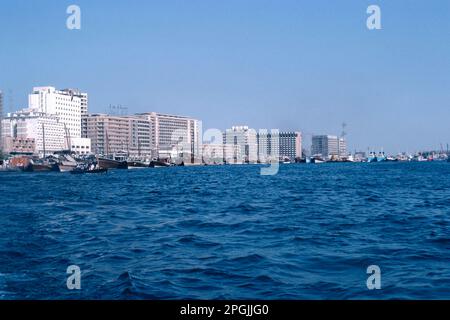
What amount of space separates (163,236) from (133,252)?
7.84 feet

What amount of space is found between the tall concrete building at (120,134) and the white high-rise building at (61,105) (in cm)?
758

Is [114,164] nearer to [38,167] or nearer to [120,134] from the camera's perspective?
[38,167]

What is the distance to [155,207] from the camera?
21391 millimetres

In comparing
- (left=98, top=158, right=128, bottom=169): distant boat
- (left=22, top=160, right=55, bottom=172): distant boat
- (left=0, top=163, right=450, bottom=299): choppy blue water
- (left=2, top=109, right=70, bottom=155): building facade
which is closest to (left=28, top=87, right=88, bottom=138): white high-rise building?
(left=2, top=109, right=70, bottom=155): building facade

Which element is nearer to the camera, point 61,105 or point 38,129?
point 38,129

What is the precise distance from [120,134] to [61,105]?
26826 millimetres

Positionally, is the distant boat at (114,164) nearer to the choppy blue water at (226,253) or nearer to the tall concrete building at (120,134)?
the tall concrete building at (120,134)

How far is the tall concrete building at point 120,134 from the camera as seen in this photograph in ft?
557

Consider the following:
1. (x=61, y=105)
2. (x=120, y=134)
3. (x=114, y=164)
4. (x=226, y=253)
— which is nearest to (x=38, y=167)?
(x=114, y=164)

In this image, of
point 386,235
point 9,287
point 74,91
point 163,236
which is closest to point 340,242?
point 386,235

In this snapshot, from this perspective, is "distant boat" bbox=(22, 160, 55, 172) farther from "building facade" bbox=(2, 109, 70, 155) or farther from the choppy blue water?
the choppy blue water

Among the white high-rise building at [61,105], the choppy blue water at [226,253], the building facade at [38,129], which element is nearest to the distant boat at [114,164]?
the building facade at [38,129]

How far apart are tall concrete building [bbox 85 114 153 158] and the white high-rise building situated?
7.58m

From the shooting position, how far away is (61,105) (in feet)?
517
